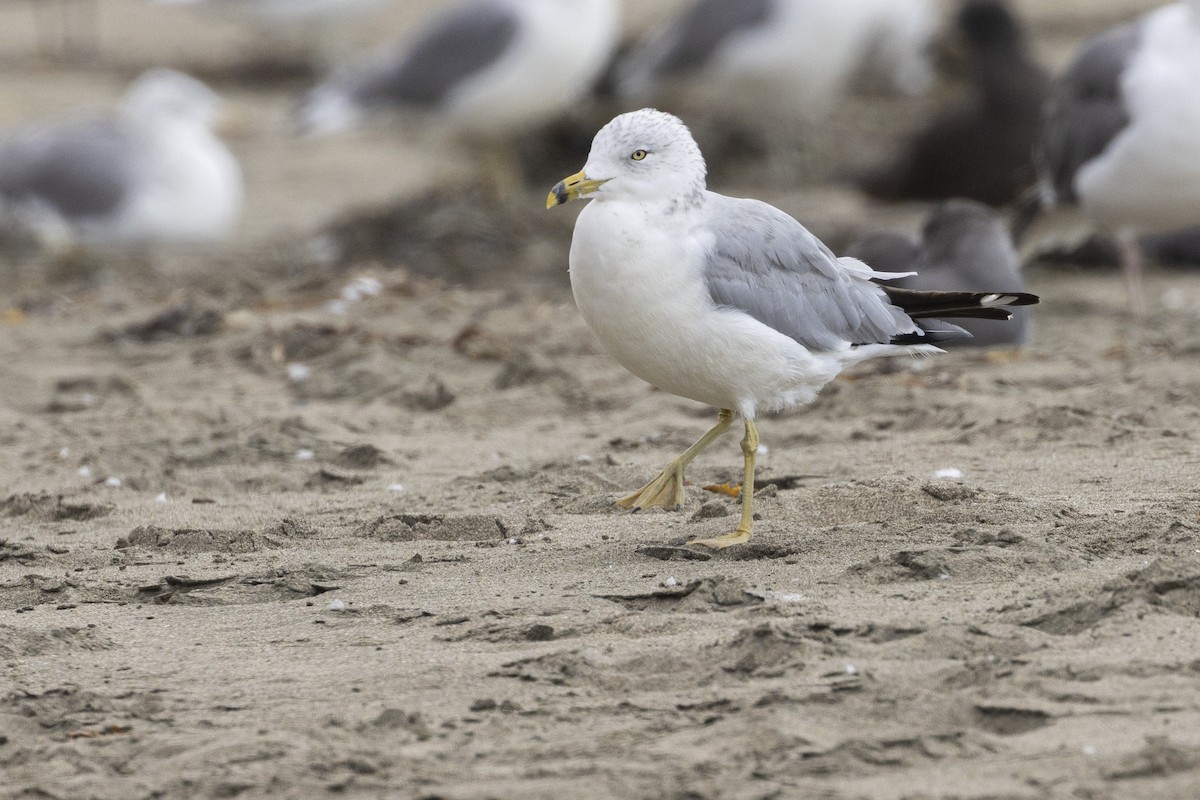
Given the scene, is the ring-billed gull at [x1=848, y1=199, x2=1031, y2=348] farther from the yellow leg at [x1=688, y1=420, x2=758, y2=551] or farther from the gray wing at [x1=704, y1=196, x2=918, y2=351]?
the yellow leg at [x1=688, y1=420, x2=758, y2=551]

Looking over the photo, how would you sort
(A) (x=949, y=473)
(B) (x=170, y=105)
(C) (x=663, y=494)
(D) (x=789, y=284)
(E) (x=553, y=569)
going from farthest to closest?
(B) (x=170, y=105), (A) (x=949, y=473), (C) (x=663, y=494), (D) (x=789, y=284), (E) (x=553, y=569)

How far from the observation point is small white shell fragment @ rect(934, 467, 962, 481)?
482 cm

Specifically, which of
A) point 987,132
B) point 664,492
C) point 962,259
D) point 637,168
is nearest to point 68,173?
point 987,132

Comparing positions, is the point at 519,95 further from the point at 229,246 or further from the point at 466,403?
→ the point at 466,403

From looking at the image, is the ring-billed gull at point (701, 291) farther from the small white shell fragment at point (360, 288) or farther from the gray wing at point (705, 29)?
the gray wing at point (705, 29)

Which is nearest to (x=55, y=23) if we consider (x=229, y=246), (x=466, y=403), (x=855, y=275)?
(x=229, y=246)

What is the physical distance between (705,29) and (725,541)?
856cm

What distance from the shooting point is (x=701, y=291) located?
4254 millimetres

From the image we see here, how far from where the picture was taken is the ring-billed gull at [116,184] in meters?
10.8

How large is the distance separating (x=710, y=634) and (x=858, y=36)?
393 inches

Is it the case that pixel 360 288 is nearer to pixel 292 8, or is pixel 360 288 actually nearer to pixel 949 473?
pixel 949 473

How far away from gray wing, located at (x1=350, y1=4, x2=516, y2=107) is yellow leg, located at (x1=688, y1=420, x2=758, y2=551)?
7263 millimetres

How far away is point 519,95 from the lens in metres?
11.4

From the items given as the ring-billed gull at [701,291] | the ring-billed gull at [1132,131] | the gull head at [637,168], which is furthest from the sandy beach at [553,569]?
the gull head at [637,168]
